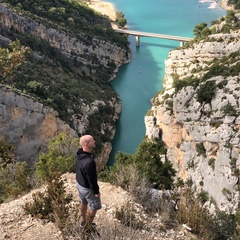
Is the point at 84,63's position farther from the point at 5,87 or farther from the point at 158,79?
the point at 5,87

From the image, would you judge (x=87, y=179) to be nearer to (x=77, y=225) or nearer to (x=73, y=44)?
(x=77, y=225)

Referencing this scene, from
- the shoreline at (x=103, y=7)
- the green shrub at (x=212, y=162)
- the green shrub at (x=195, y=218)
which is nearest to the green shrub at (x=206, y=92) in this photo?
the green shrub at (x=212, y=162)

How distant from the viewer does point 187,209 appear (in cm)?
769

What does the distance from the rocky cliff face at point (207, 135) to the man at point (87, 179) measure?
10781 millimetres

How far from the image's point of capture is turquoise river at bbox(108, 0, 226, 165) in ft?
114

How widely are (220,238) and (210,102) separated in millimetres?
12295

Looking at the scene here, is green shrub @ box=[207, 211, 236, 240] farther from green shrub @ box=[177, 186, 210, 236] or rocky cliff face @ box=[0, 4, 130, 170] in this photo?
rocky cliff face @ box=[0, 4, 130, 170]

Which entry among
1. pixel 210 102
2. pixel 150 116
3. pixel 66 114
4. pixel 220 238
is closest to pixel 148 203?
pixel 220 238

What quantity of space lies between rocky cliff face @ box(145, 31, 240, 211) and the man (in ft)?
35.4

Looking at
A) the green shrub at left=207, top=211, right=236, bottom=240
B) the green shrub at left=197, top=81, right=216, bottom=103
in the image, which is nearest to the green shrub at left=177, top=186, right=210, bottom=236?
the green shrub at left=207, top=211, right=236, bottom=240

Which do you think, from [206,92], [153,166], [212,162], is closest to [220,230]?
[153,166]

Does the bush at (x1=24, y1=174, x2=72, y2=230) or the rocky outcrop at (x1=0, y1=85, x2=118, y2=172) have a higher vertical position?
the bush at (x1=24, y1=174, x2=72, y2=230)

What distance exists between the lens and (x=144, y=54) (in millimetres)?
51469

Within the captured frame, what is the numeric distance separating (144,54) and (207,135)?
1345 inches
